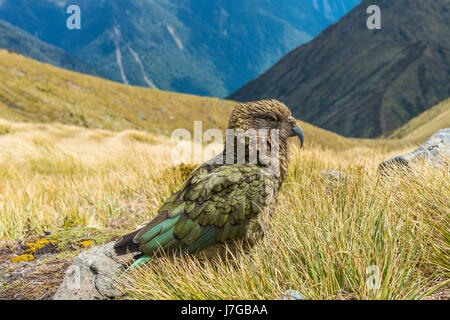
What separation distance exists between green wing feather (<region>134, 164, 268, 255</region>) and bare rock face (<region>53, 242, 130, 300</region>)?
0.56m

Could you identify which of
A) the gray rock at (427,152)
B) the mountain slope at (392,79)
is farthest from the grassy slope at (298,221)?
the mountain slope at (392,79)

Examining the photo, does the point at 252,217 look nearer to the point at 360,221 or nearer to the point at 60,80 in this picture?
the point at 360,221

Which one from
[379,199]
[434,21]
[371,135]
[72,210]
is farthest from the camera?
[434,21]

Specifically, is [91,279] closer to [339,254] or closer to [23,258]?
[23,258]

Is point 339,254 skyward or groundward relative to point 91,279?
skyward

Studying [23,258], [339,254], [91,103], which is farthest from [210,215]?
[91,103]

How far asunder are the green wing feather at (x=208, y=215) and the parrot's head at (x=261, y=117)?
0.72 metres

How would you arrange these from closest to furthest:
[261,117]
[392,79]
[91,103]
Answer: [261,117] → [91,103] → [392,79]

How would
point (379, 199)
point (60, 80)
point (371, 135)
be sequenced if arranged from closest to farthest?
point (379, 199), point (60, 80), point (371, 135)

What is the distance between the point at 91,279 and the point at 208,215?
129 centimetres

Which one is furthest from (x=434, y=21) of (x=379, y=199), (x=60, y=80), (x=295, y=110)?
(x=379, y=199)

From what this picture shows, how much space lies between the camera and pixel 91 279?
328 cm

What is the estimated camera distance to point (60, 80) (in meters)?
64.8
